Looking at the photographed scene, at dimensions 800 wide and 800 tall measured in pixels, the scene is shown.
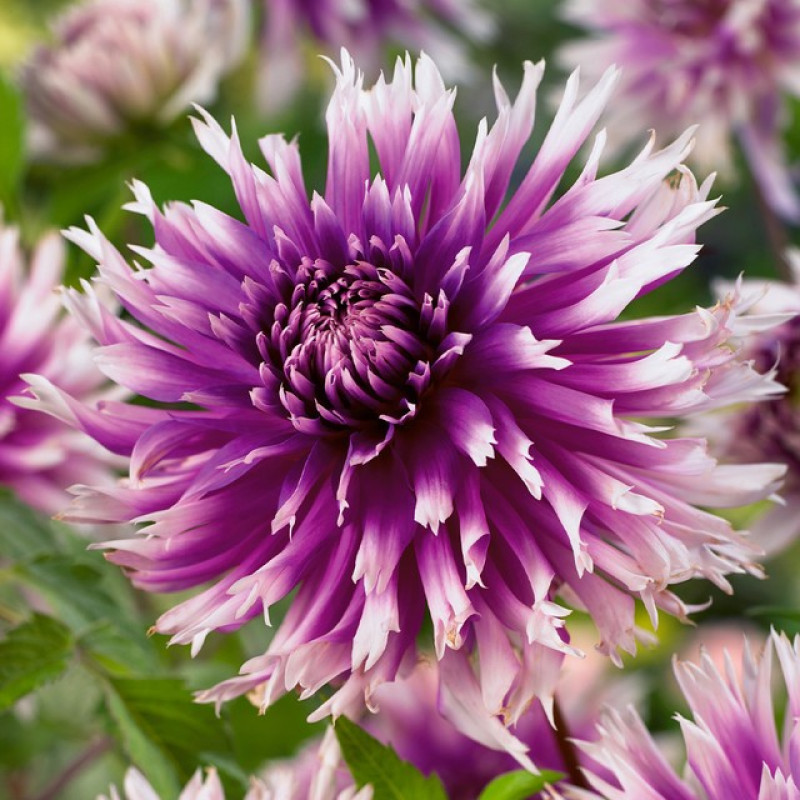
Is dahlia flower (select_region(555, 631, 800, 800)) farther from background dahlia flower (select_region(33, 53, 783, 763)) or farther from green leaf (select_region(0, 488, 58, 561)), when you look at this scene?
green leaf (select_region(0, 488, 58, 561))

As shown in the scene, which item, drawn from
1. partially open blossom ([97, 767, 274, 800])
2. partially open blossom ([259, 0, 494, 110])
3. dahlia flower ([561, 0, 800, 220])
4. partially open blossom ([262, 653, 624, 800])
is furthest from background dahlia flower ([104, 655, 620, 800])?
partially open blossom ([259, 0, 494, 110])

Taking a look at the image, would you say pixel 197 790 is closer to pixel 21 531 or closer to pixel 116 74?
pixel 21 531

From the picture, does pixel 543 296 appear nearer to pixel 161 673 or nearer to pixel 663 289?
pixel 161 673

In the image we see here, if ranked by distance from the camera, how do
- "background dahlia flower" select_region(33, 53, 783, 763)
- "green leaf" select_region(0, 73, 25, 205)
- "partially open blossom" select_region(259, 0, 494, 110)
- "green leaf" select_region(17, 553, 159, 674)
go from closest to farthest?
"background dahlia flower" select_region(33, 53, 783, 763)
"green leaf" select_region(17, 553, 159, 674)
"green leaf" select_region(0, 73, 25, 205)
"partially open blossom" select_region(259, 0, 494, 110)

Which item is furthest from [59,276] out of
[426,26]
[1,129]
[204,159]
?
[426,26]

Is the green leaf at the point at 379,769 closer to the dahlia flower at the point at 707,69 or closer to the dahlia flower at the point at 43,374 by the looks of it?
the dahlia flower at the point at 43,374

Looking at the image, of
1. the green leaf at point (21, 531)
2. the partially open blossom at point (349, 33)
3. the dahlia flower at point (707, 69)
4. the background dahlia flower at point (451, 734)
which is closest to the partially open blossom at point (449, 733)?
the background dahlia flower at point (451, 734)
